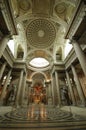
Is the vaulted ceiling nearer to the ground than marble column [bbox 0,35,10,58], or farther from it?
farther from it

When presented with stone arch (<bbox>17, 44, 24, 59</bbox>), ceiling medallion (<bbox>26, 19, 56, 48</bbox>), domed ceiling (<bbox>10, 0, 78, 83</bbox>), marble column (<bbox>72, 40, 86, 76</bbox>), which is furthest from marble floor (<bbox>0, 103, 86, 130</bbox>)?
stone arch (<bbox>17, 44, 24, 59</bbox>)

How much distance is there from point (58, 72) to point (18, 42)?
28.2ft

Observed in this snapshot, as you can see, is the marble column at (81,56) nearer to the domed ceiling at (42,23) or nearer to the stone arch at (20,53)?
the domed ceiling at (42,23)

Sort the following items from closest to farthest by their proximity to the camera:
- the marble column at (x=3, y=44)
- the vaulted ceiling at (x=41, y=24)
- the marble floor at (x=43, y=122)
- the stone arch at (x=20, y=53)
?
the marble floor at (x=43, y=122) < the marble column at (x=3, y=44) < the vaulted ceiling at (x=41, y=24) < the stone arch at (x=20, y=53)

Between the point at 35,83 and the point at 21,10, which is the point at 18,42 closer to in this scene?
the point at 21,10

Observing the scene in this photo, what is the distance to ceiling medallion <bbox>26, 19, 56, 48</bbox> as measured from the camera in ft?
43.4

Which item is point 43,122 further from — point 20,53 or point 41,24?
point 20,53

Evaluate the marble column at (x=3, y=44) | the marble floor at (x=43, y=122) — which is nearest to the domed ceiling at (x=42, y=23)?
the marble column at (x=3, y=44)

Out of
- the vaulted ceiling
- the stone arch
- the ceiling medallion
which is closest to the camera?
the vaulted ceiling

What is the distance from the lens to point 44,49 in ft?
55.1

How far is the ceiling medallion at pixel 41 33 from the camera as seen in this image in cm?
1322

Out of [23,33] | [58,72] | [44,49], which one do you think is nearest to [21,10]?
[23,33]

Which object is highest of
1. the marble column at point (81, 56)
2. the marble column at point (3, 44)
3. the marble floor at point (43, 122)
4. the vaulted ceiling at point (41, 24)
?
the vaulted ceiling at point (41, 24)

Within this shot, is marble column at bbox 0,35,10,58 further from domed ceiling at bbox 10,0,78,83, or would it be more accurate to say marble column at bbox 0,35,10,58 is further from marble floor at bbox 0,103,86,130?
marble floor at bbox 0,103,86,130
